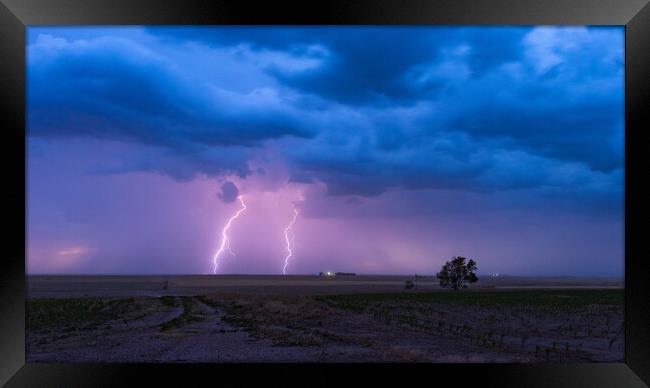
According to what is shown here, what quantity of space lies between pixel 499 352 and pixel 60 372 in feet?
22.6

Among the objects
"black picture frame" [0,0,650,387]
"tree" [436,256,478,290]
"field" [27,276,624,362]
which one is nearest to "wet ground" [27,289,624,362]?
"field" [27,276,624,362]

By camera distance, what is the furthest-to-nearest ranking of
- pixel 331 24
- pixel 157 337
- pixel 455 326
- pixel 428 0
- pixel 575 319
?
pixel 575 319 → pixel 455 326 → pixel 157 337 → pixel 331 24 → pixel 428 0

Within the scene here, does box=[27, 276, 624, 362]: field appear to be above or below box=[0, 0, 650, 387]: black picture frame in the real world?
below

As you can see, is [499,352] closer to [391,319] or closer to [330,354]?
[330,354]

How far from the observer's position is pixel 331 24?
12.0ft

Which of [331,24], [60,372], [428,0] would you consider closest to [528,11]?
[428,0]

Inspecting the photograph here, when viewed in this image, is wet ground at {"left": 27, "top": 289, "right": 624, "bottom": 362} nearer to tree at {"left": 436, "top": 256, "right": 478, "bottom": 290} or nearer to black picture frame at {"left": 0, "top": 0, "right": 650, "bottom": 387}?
black picture frame at {"left": 0, "top": 0, "right": 650, "bottom": 387}

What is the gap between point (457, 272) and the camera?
29.9 meters

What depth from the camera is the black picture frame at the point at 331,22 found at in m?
3.48

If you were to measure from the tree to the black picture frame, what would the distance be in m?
26.9

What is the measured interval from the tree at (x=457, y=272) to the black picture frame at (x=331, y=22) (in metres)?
26.9

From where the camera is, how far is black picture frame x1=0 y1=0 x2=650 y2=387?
3.48 meters

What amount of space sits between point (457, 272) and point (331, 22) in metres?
28.1

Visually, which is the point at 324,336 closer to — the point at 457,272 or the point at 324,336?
the point at 324,336
